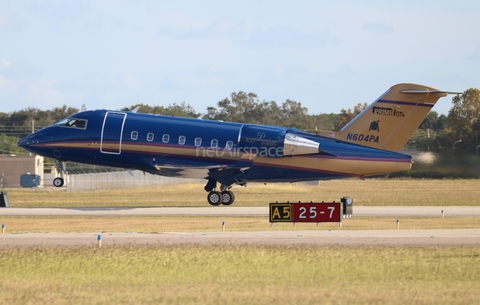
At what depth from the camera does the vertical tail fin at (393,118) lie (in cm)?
4219

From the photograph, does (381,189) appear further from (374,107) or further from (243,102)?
(243,102)

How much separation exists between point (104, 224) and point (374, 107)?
53.4ft

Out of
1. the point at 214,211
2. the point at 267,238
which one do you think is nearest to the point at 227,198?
the point at 214,211

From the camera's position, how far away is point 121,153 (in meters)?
43.5

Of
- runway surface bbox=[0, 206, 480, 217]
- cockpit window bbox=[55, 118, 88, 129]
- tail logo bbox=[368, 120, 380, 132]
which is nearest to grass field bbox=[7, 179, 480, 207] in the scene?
runway surface bbox=[0, 206, 480, 217]

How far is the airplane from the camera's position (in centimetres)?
4238

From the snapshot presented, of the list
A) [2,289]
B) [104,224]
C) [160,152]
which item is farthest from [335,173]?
[2,289]

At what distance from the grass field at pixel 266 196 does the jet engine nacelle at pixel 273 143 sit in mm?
6894

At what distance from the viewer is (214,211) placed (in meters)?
41.8

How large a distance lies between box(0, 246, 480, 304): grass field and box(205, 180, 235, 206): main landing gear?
20.5m

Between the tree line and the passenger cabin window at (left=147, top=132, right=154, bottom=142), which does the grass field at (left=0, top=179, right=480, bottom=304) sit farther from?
the tree line

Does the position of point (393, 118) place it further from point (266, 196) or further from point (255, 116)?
point (255, 116)

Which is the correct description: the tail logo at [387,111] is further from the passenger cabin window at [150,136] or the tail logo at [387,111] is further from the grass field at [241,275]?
the grass field at [241,275]

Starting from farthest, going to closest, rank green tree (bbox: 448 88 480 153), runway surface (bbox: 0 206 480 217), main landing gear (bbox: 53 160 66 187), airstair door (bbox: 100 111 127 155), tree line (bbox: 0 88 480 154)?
tree line (bbox: 0 88 480 154) < green tree (bbox: 448 88 480 153) < main landing gear (bbox: 53 160 66 187) < airstair door (bbox: 100 111 127 155) < runway surface (bbox: 0 206 480 217)
